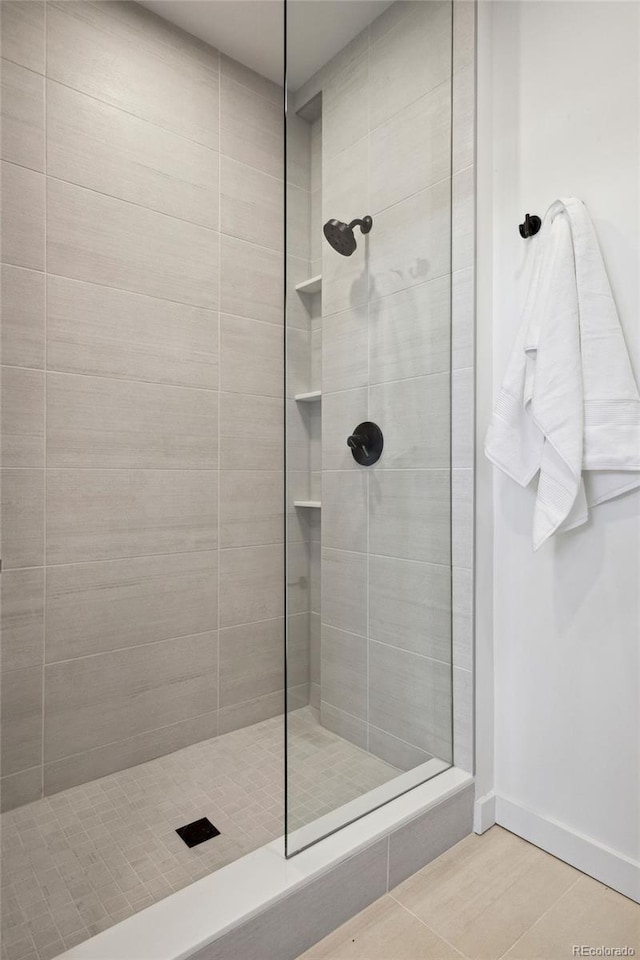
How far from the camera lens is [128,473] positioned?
180cm

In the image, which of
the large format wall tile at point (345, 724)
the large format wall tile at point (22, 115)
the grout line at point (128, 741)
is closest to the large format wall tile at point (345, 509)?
the large format wall tile at point (345, 724)

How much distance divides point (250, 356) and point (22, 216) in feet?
2.70

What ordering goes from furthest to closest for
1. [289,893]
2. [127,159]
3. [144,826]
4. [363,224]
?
[127,159] < [144,826] < [363,224] < [289,893]

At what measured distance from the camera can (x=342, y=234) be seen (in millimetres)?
1226

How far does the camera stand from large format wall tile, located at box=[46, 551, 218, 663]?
1.67 m

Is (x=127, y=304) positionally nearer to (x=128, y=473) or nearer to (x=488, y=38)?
(x=128, y=473)

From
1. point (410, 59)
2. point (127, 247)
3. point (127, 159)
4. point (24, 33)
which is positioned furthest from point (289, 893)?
A: point (24, 33)

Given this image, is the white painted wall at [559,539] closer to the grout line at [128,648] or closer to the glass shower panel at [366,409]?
the glass shower panel at [366,409]

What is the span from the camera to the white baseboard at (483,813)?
146 centimetres

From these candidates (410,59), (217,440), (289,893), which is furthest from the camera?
(217,440)

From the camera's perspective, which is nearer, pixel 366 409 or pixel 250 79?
pixel 366 409

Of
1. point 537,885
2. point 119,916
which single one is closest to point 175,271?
point 119,916

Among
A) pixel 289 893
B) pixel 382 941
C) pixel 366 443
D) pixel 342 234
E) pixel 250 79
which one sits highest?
pixel 250 79

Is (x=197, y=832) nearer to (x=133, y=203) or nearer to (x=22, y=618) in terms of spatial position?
(x=22, y=618)
